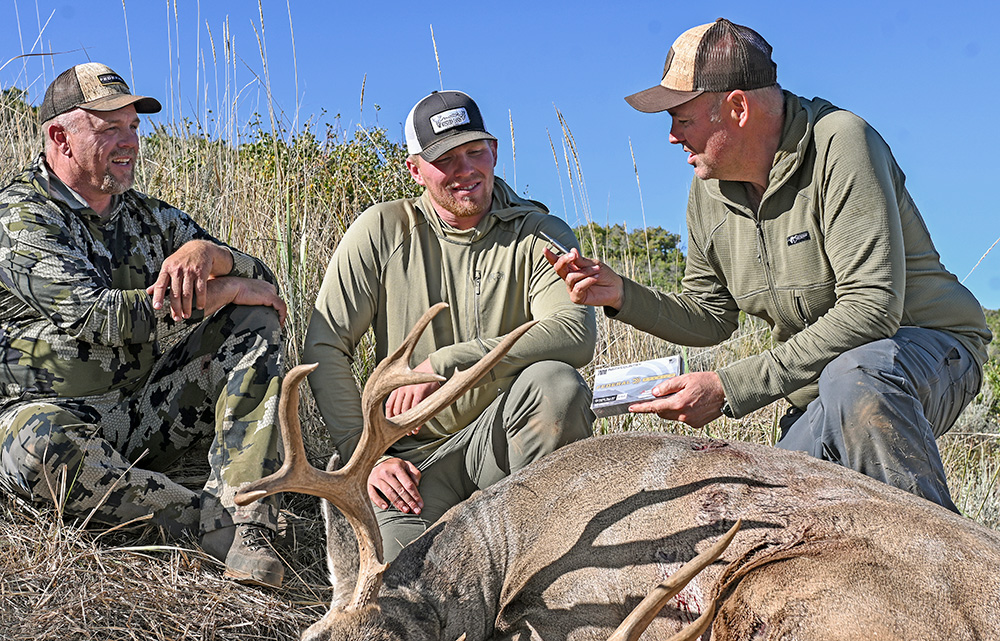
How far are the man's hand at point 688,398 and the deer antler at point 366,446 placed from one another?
981mm

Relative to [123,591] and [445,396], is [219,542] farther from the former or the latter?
[445,396]

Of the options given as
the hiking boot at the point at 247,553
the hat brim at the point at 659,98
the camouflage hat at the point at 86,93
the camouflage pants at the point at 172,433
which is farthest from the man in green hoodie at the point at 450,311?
the camouflage hat at the point at 86,93

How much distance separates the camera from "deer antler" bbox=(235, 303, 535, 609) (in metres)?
3.07

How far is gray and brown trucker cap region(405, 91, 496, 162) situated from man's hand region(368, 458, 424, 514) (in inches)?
56.3

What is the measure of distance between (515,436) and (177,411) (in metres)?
1.70

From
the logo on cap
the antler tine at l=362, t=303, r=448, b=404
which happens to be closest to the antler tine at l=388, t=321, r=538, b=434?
the antler tine at l=362, t=303, r=448, b=404

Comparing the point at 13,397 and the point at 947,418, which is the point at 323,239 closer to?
the point at 13,397

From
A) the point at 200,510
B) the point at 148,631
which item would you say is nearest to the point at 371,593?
the point at 148,631

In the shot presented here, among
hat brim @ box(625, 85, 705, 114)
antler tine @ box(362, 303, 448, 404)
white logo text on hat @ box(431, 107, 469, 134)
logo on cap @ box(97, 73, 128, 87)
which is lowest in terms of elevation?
antler tine @ box(362, 303, 448, 404)

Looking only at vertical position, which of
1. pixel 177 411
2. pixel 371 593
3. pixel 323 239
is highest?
pixel 323 239

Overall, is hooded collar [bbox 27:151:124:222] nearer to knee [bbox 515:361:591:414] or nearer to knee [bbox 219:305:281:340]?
knee [bbox 219:305:281:340]

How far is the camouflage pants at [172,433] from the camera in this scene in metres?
4.21

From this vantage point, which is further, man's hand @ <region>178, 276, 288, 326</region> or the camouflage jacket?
man's hand @ <region>178, 276, 288, 326</region>

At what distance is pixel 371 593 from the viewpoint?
309cm
